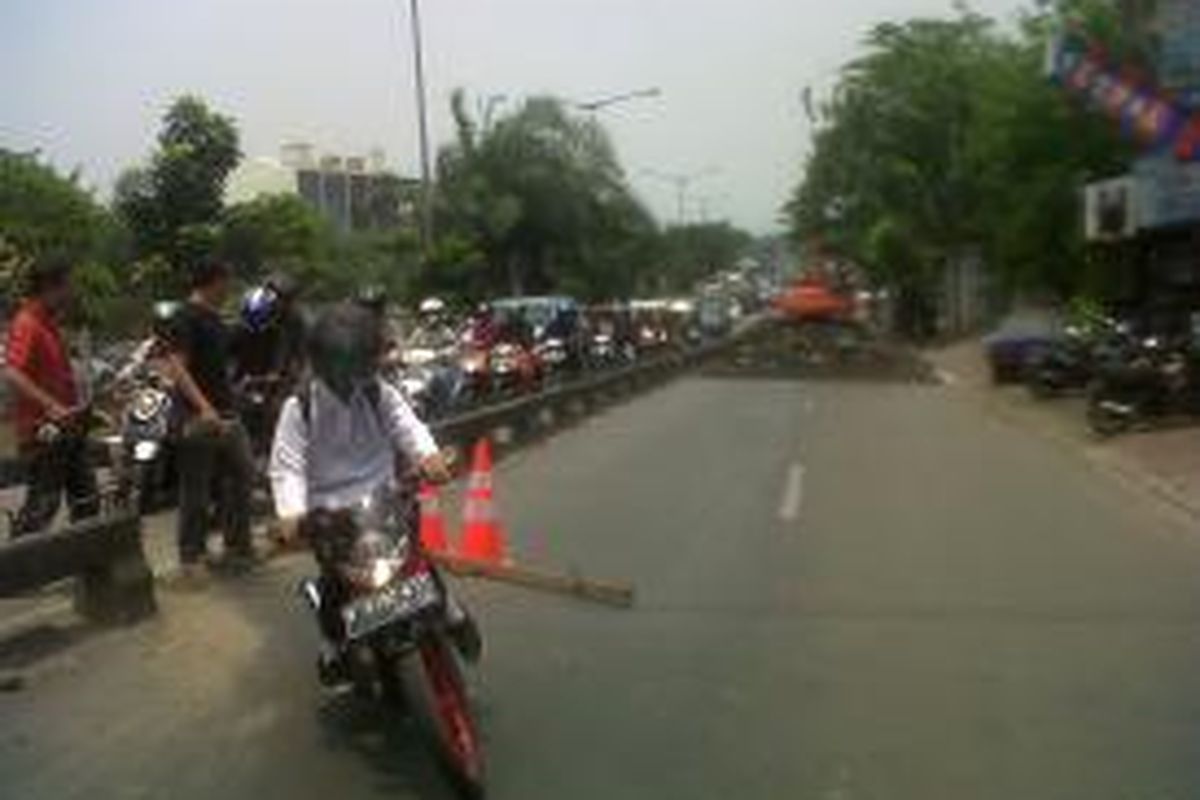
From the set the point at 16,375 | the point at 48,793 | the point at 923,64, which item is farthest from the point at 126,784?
the point at 923,64

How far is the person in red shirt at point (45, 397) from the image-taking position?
13.6 metres

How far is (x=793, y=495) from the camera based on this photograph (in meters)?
21.7

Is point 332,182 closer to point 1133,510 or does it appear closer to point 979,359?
point 979,359

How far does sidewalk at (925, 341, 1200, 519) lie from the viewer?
888 inches

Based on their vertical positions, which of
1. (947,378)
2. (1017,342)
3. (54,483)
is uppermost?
(54,483)

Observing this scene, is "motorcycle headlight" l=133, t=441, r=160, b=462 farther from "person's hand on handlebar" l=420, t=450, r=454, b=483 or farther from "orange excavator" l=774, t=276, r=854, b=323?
"orange excavator" l=774, t=276, r=854, b=323

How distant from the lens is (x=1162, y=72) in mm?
26453

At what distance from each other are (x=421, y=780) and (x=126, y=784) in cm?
103

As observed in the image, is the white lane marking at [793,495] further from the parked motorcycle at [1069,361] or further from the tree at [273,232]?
the tree at [273,232]

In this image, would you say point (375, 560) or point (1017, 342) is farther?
point (1017, 342)

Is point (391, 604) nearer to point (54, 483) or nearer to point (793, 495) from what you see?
point (54, 483)

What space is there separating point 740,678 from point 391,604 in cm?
275

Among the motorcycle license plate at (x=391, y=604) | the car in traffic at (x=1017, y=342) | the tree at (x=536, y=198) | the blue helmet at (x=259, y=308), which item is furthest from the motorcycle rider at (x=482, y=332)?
the tree at (x=536, y=198)

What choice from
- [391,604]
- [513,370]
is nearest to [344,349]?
[391,604]
